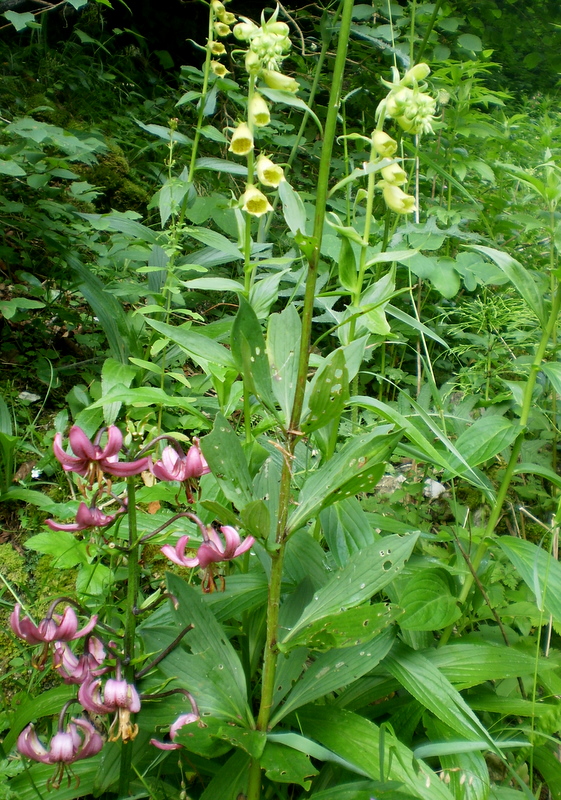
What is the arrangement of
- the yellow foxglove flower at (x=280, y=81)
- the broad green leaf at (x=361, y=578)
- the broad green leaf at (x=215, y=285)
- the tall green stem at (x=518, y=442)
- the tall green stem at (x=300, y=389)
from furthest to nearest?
1. the tall green stem at (x=518, y=442)
2. the broad green leaf at (x=215, y=285)
3. the yellow foxglove flower at (x=280, y=81)
4. the broad green leaf at (x=361, y=578)
5. the tall green stem at (x=300, y=389)

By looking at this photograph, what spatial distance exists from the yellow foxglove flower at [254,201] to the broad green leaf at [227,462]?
0.42 meters

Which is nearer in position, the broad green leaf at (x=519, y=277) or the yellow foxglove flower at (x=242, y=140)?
the yellow foxglove flower at (x=242, y=140)

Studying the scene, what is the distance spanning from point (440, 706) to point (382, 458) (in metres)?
0.48

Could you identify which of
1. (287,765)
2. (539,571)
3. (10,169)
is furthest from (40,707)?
(10,169)

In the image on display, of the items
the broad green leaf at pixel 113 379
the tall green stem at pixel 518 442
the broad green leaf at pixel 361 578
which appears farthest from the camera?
the broad green leaf at pixel 113 379

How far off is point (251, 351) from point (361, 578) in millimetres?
410

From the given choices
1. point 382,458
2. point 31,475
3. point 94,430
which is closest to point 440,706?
point 382,458

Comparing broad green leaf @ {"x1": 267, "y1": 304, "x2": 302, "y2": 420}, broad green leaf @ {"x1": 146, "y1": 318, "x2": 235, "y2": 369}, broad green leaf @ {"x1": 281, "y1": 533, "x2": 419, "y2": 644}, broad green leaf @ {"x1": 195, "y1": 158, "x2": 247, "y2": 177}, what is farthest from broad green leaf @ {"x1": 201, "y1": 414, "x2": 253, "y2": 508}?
broad green leaf @ {"x1": 195, "y1": 158, "x2": 247, "y2": 177}

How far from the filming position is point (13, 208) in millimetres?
2150

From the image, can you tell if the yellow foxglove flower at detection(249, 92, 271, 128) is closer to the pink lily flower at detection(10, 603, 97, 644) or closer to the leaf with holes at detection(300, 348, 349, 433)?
the leaf with holes at detection(300, 348, 349, 433)

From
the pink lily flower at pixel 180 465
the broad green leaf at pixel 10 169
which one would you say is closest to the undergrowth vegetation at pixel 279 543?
the pink lily flower at pixel 180 465

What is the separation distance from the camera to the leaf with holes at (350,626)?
32.3 inches

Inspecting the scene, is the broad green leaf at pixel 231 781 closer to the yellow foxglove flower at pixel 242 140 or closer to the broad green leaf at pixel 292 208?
the broad green leaf at pixel 292 208

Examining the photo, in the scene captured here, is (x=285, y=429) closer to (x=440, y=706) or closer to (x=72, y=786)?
(x=440, y=706)
